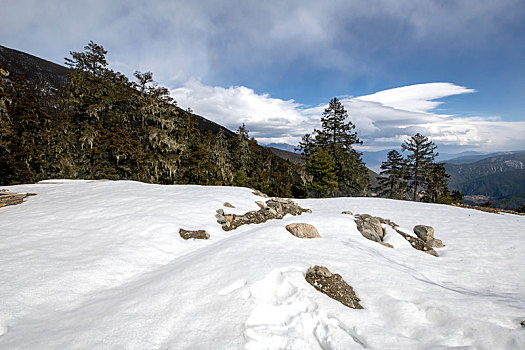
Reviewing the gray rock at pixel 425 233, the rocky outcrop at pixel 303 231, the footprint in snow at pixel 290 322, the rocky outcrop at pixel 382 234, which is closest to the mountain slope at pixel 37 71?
the rocky outcrop at pixel 382 234

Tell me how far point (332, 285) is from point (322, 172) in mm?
26498

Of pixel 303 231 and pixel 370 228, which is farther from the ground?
pixel 303 231

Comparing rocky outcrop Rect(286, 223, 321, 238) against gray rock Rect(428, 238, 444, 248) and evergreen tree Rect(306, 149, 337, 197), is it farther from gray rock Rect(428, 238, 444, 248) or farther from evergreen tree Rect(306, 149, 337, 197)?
evergreen tree Rect(306, 149, 337, 197)

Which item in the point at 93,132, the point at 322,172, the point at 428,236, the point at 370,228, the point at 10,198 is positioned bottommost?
the point at 428,236

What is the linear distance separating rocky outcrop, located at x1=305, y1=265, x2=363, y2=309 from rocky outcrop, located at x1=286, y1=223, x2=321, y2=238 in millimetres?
2310

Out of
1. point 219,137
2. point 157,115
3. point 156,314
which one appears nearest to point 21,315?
point 156,314

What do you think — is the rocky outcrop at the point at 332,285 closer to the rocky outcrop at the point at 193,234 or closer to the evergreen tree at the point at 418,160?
Answer: the rocky outcrop at the point at 193,234

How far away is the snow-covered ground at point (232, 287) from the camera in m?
2.84

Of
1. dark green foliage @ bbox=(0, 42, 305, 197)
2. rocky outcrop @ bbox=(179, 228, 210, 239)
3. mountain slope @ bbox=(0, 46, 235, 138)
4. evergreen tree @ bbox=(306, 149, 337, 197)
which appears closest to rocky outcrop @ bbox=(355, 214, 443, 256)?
rocky outcrop @ bbox=(179, 228, 210, 239)

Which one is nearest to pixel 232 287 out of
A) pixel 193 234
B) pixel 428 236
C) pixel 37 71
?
pixel 193 234

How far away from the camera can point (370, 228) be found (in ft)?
26.4

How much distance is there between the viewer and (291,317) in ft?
10.3

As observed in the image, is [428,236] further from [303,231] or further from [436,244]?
A: [303,231]

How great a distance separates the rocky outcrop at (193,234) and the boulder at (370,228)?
5469 millimetres
